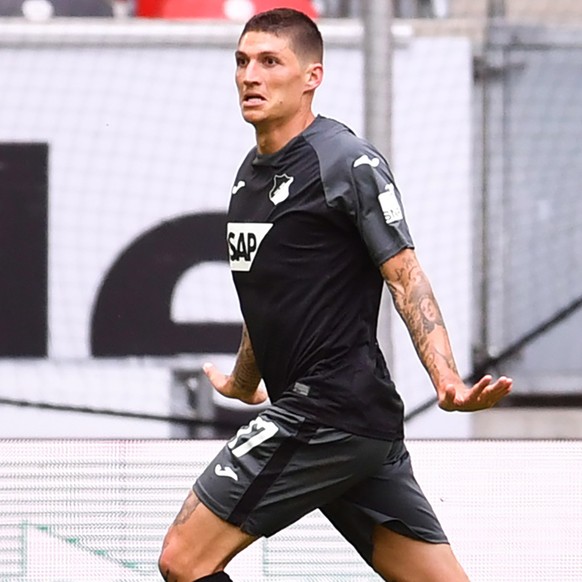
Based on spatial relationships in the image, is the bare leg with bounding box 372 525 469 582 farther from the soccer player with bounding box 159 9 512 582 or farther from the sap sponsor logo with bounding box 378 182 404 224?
the sap sponsor logo with bounding box 378 182 404 224

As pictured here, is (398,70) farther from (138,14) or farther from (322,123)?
(322,123)

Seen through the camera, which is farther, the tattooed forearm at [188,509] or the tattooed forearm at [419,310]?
the tattooed forearm at [188,509]

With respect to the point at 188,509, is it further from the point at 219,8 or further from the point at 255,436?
the point at 219,8

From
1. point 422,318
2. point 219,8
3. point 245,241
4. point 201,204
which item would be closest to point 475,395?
point 422,318

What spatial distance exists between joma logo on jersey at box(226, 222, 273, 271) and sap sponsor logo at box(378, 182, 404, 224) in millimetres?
265

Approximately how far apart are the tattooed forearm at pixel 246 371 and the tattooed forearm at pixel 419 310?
575 mm

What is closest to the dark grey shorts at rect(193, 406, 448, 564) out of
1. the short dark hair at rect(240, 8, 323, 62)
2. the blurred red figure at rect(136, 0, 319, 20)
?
the short dark hair at rect(240, 8, 323, 62)

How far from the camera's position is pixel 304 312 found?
349cm

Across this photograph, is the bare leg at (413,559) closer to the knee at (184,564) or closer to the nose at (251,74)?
the knee at (184,564)

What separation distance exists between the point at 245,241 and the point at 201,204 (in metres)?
3.58

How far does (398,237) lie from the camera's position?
340cm

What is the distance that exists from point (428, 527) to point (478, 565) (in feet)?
2.73

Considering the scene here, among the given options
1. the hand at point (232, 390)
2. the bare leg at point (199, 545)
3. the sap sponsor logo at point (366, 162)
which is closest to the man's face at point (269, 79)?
the sap sponsor logo at point (366, 162)

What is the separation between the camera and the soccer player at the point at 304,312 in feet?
11.2
